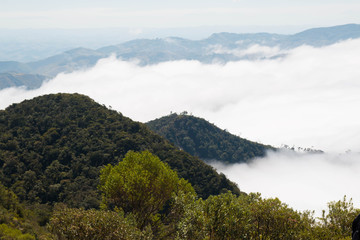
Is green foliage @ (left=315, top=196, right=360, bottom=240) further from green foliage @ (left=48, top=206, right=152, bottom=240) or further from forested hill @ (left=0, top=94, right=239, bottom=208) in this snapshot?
forested hill @ (left=0, top=94, right=239, bottom=208)

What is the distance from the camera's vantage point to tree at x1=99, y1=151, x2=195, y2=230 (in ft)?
97.9

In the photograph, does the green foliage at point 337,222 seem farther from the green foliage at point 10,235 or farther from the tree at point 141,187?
the green foliage at point 10,235

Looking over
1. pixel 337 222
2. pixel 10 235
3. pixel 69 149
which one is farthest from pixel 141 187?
pixel 69 149

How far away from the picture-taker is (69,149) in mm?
78562

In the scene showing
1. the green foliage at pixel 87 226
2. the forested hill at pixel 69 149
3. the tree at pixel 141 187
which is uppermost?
the green foliage at pixel 87 226

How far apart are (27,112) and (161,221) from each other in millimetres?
76859

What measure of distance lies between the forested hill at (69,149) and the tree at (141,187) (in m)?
32.7

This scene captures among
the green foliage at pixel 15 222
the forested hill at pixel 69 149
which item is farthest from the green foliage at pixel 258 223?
the forested hill at pixel 69 149

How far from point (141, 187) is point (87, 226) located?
38.9ft

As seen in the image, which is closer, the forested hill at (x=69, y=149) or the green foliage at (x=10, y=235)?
the green foliage at (x=10, y=235)

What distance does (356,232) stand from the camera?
47.2 feet

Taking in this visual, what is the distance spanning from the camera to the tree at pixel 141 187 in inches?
1174

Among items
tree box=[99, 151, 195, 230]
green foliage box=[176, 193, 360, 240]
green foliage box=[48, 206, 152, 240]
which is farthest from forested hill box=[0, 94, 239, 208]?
green foliage box=[176, 193, 360, 240]

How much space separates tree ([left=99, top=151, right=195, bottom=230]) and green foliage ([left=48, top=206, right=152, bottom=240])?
9.19 m
